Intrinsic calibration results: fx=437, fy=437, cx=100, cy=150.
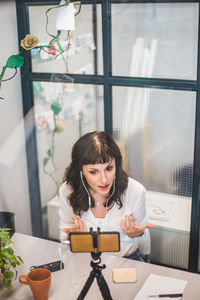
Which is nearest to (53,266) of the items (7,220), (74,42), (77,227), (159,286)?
(77,227)

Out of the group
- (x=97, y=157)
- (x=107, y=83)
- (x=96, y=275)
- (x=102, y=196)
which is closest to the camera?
(x=96, y=275)

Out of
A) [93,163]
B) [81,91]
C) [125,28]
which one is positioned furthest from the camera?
[81,91]

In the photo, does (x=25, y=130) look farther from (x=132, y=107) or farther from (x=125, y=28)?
(x=125, y=28)

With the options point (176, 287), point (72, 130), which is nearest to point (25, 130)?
point (72, 130)

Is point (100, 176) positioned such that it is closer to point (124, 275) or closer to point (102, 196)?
point (102, 196)

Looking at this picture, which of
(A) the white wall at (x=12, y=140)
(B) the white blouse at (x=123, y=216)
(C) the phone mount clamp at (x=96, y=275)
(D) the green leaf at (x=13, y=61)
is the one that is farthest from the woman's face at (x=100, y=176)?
(A) the white wall at (x=12, y=140)

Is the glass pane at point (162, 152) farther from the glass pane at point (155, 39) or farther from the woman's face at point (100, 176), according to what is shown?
the woman's face at point (100, 176)

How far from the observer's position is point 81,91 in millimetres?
2609

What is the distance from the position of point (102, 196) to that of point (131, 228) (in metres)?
0.23

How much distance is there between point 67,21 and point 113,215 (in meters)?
1.02

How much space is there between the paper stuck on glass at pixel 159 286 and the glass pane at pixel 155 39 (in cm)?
105

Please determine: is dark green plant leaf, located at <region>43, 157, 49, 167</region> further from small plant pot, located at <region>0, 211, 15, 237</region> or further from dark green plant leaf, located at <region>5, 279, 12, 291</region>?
dark green plant leaf, located at <region>5, 279, 12, 291</region>

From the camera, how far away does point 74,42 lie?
8.26 ft

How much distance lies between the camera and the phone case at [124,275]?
74.3 inches
